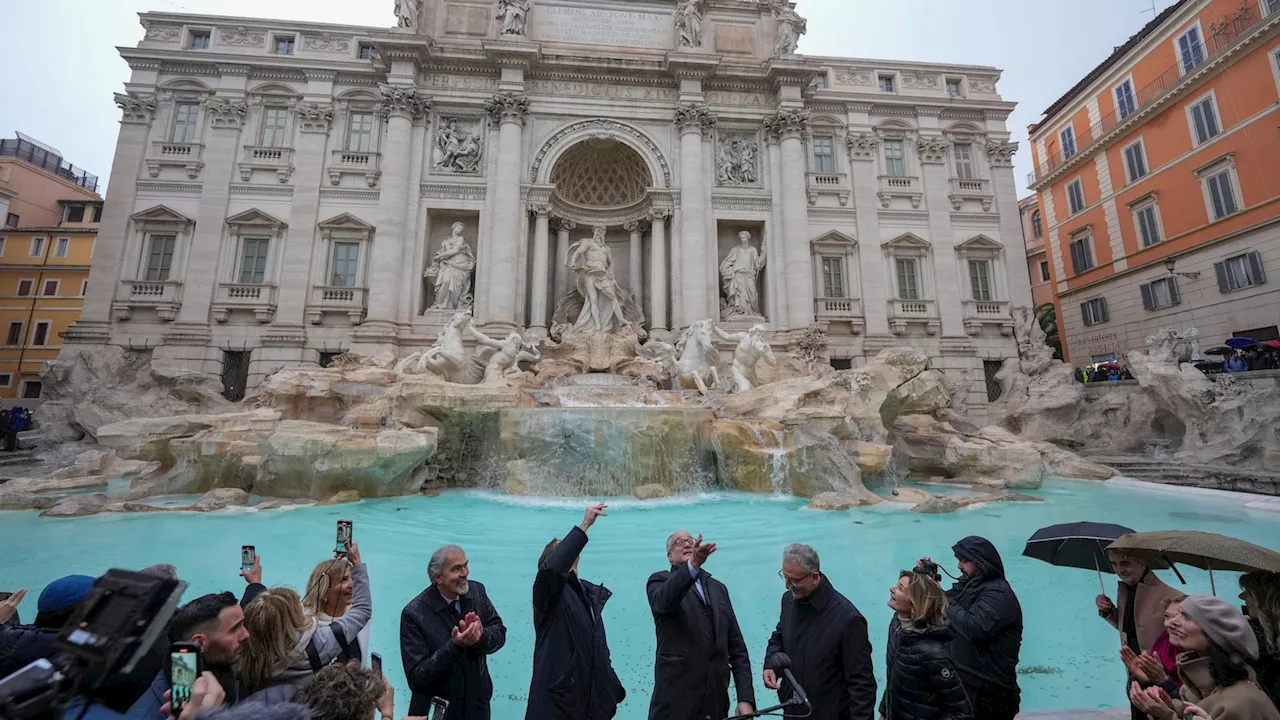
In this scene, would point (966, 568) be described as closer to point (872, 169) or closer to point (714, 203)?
point (714, 203)

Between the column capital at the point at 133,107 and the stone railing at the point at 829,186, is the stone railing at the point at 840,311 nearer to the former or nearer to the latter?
the stone railing at the point at 829,186

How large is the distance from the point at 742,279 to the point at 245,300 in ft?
50.1

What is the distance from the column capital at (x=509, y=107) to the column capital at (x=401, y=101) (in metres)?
2.26

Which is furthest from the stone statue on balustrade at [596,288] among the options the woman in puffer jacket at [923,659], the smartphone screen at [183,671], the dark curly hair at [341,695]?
the smartphone screen at [183,671]

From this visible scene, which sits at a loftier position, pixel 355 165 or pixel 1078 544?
pixel 355 165

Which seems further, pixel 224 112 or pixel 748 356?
pixel 224 112

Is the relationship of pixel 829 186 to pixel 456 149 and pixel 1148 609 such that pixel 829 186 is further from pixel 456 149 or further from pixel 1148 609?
pixel 1148 609

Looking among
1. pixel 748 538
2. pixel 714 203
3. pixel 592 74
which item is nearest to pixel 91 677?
pixel 748 538

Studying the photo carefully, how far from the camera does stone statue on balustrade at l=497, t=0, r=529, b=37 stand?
17.1m

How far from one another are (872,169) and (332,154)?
1818cm

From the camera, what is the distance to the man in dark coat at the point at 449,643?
78.2 inches

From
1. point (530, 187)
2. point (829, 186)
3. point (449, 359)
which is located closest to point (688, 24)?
point (829, 186)

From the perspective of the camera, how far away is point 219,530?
639 cm

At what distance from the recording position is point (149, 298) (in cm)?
1585
